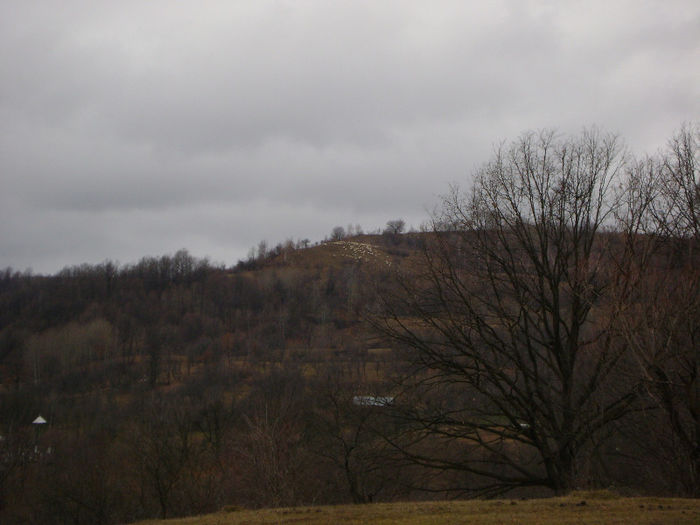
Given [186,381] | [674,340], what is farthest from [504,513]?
[186,381]

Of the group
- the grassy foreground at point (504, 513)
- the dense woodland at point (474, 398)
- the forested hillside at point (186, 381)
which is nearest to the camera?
the grassy foreground at point (504, 513)

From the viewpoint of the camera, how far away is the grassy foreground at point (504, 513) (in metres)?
8.87

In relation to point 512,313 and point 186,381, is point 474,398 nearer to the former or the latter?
point 512,313

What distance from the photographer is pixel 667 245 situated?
13.9m

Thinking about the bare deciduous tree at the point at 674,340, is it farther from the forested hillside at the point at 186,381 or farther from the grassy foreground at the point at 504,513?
the forested hillside at the point at 186,381

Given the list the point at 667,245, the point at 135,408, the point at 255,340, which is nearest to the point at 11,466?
the point at 135,408

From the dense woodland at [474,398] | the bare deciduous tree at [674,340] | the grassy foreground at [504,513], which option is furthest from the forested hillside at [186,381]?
the bare deciduous tree at [674,340]

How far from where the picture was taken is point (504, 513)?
32.5ft

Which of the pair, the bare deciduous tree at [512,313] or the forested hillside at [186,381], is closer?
the bare deciduous tree at [512,313]

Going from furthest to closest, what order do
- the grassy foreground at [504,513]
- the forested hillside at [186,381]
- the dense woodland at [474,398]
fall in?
the forested hillside at [186,381] → the dense woodland at [474,398] → the grassy foreground at [504,513]

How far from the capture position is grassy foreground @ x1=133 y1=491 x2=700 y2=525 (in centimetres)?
887

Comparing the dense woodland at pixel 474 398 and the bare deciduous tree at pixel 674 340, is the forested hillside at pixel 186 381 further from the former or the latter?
the bare deciduous tree at pixel 674 340

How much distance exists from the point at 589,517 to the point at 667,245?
7.57m

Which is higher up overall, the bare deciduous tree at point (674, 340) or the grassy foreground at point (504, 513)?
the bare deciduous tree at point (674, 340)
